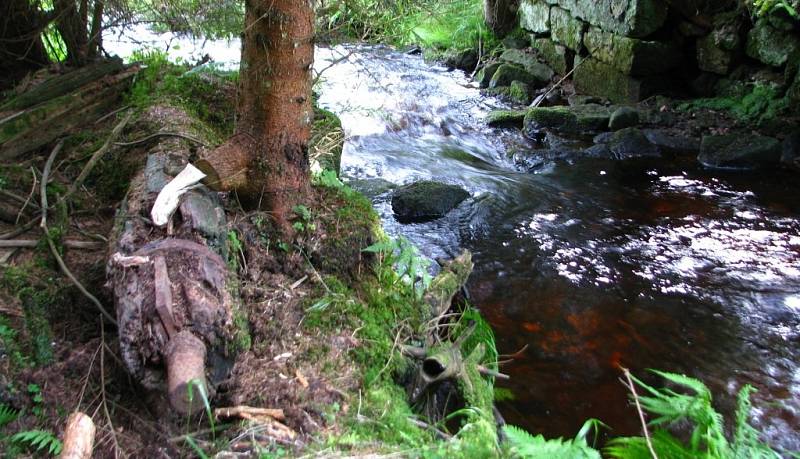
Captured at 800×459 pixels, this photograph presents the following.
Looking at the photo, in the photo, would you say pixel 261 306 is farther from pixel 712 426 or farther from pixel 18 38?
pixel 18 38

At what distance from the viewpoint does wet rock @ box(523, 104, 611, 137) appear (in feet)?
30.8

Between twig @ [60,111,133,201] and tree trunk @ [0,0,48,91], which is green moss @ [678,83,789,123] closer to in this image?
twig @ [60,111,133,201]

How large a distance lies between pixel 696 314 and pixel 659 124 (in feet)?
17.7

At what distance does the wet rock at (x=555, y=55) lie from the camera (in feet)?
38.1

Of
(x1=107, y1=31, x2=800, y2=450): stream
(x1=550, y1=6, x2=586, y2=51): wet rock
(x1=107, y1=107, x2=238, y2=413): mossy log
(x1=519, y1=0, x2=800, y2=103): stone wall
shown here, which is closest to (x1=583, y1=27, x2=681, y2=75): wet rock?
(x1=519, y1=0, x2=800, y2=103): stone wall

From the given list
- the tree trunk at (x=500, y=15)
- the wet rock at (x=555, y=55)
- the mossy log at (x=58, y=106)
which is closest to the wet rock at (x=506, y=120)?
the wet rock at (x=555, y=55)

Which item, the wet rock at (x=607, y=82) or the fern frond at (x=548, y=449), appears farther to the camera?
the wet rock at (x=607, y=82)

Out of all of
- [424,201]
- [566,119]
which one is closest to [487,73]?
[566,119]

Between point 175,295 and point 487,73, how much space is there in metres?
11.3

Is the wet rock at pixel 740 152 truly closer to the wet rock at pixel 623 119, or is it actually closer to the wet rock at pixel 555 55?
the wet rock at pixel 623 119

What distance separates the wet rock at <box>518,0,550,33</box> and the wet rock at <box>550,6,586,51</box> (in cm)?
25

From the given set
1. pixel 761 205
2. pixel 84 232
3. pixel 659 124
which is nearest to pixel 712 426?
pixel 84 232

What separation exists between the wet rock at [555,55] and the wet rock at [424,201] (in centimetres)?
639

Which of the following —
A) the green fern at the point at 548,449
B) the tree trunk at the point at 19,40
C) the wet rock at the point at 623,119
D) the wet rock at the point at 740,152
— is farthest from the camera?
the wet rock at the point at 623,119
